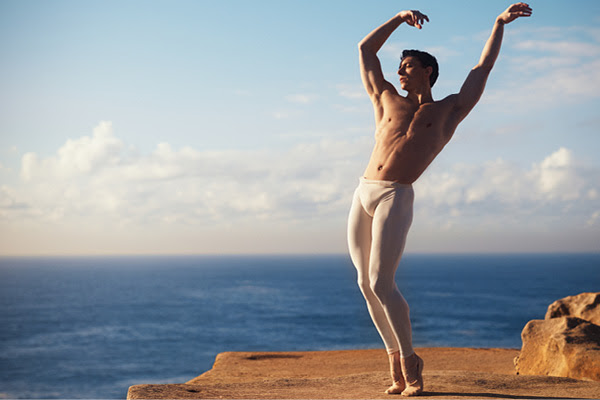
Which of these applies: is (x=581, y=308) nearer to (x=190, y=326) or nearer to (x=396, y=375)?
(x=396, y=375)

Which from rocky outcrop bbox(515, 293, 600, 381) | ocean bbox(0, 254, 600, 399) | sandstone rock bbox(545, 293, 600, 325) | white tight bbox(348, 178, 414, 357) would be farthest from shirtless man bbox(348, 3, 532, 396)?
ocean bbox(0, 254, 600, 399)

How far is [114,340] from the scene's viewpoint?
2176 inches

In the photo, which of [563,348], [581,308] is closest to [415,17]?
[563,348]

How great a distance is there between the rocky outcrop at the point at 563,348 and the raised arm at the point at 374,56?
4.67m

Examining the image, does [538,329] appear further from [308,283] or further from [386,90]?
[308,283]

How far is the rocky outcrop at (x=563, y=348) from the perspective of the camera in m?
7.63

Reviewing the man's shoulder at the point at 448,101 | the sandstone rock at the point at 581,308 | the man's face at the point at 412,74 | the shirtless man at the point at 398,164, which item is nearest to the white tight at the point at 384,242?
the shirtless man at the point at 398,164

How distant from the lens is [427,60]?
5.26 metres

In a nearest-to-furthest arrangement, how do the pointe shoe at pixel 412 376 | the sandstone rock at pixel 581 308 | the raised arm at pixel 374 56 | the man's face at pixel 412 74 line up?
1. the pointe shoe at pixel 412 376
2. the man's face at pixel 412 74
3. the raised arm at pixel 374 56
4. the sandstone rock at pixel 581 308

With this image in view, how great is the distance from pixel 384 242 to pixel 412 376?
123 centimetres

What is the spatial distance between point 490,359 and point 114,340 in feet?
162

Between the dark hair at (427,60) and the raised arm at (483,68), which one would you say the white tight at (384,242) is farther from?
the dark hair at (427,60)

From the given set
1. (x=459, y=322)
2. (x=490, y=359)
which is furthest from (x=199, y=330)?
(x=490, y=359)

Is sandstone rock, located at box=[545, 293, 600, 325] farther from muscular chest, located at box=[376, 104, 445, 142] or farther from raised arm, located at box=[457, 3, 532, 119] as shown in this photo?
muscular chest, located at box=[376, 104, 445, 142]
